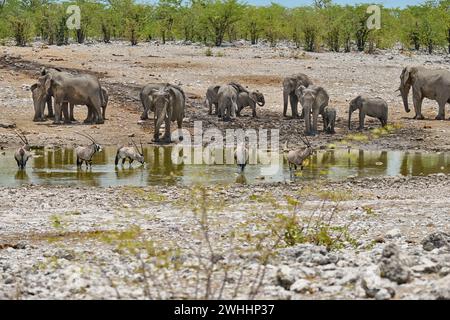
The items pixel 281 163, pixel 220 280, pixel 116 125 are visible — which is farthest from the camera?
pixel 116 125

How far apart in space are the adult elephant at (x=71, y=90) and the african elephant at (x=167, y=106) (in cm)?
180

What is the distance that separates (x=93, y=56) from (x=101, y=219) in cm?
2682

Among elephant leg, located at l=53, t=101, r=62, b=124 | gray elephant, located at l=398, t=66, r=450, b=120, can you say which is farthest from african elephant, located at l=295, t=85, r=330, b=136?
elephant leg, located at l=53, t=101, r=62, b=124

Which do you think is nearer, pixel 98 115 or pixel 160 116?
pixel 160 116

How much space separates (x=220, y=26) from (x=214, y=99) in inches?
1112

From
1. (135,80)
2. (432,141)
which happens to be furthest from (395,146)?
(135,80)

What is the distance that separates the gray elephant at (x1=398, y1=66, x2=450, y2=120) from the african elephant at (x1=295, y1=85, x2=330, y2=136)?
3.46 metres

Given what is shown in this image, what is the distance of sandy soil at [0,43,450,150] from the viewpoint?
23781 mm

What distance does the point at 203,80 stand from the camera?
33.0m

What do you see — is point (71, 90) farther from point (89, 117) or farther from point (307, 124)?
point (307, 124)

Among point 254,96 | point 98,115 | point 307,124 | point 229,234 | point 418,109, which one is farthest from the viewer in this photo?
point 254,96

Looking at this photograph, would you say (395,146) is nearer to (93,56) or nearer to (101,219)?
(101,219)

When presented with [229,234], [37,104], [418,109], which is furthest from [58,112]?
[229,234]
